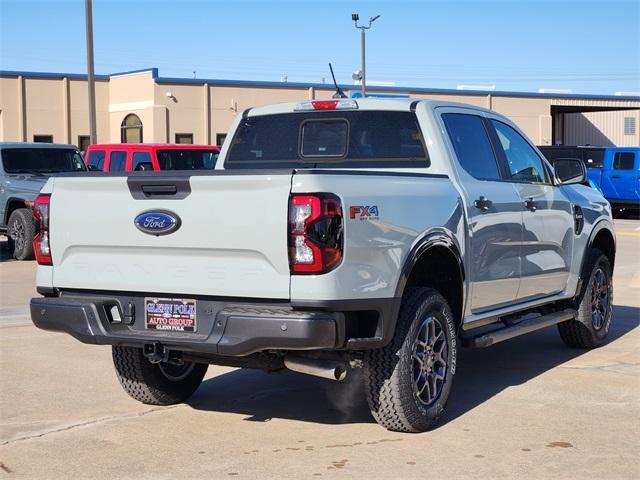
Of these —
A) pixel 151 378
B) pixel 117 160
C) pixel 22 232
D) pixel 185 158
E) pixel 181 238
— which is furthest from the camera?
pixel 117 160

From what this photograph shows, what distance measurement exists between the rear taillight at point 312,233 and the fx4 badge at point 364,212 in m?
0.12

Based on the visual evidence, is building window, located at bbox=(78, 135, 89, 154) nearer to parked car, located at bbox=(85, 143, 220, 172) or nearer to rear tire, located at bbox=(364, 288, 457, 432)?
parked car, located at bbox=(85, 143, 220, 172)

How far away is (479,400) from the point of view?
22.6 ft

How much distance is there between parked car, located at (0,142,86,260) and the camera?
1686cm

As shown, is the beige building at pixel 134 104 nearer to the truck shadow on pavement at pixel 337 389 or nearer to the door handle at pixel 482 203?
the truck shadow on pavement at pixel 337 389

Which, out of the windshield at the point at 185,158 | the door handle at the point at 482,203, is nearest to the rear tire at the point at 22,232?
the windshield at the point at 185,158

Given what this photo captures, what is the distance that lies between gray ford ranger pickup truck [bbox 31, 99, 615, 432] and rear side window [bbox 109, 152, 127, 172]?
11.3m

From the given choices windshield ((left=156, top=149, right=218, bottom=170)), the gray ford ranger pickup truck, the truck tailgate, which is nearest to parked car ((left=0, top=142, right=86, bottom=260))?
windshield ((left=156, top=149, right=218, bottom=170))

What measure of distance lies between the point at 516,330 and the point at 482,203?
1030 mm

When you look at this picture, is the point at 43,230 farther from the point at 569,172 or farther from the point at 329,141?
the point at 569,172

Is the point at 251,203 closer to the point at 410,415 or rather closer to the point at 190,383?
the point at 410,415

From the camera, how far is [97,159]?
19.1 m

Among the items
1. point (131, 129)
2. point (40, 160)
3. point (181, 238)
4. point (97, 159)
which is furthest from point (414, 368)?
point (131, 129)

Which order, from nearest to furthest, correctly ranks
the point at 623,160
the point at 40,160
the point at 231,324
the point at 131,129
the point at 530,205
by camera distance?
the point at 231,324, the point at 530,205, the point at 40,160, the point at 623,160, the point at 131,129
